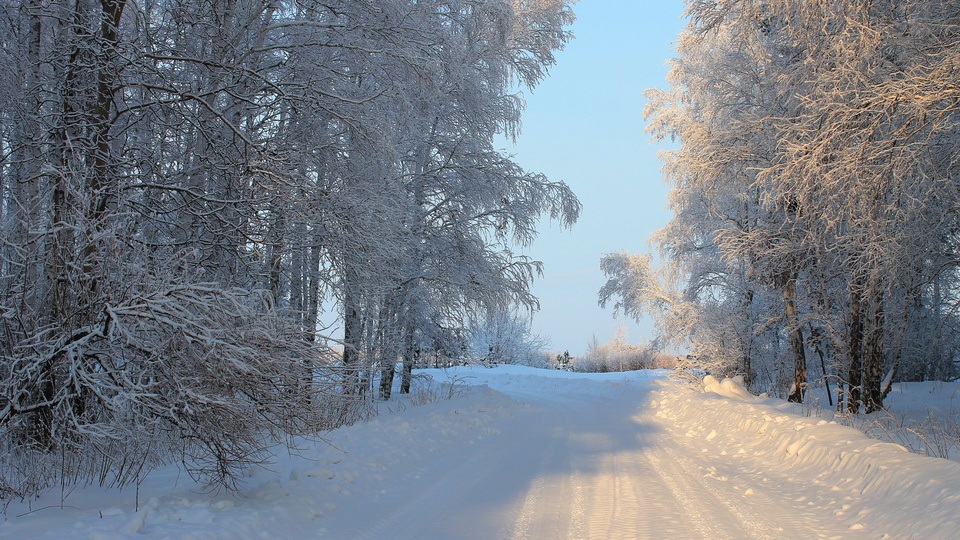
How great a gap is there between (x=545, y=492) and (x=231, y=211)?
5155 mm

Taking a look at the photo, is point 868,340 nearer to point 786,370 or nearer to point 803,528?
point 786,370

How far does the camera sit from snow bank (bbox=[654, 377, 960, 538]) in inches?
182

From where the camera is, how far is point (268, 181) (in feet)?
25.2

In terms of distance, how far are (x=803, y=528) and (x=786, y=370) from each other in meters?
15.4

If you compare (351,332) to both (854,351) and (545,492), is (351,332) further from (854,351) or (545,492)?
(854,351)

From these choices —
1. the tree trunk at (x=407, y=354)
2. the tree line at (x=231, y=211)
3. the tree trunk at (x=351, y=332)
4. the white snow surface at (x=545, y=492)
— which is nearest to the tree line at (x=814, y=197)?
the white snow surface at (x=545, y=492)

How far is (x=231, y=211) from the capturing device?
7.84 metres

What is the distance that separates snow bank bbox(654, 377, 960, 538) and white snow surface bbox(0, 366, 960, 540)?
0.06ft

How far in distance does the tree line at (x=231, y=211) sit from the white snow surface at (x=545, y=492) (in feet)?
1.66

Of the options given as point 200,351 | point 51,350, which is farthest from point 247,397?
point 51,350

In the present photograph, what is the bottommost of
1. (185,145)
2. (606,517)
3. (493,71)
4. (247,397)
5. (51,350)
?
(606,517)

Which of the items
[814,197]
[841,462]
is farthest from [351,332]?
[841,462]

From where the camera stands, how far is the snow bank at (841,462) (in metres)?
4.62

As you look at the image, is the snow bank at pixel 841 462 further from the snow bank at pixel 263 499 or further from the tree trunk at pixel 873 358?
the snow bank at pixel 263 499
